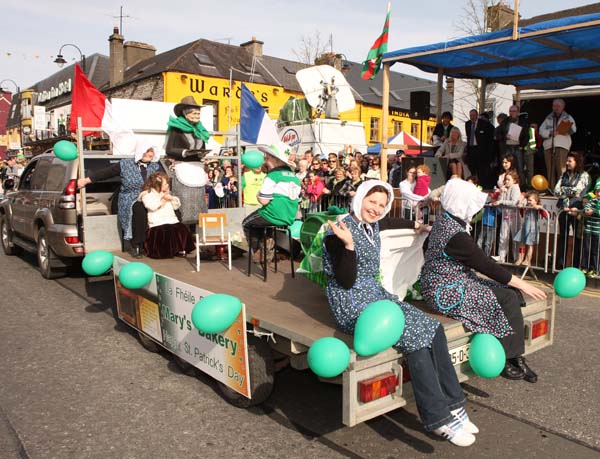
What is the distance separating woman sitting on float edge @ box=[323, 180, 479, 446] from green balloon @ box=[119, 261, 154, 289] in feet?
5.87

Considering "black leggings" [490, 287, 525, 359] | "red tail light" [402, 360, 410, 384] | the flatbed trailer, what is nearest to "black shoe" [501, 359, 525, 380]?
the flatbed trailer

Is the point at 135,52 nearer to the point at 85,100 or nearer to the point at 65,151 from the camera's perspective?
the point at 85,100

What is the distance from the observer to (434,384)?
3.18 m

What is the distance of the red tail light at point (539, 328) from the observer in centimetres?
405

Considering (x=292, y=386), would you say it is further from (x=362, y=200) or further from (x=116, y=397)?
(x=362, y=200)

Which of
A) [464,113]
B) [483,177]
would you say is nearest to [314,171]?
[483,177]

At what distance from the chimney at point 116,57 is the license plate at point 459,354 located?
3744 cm

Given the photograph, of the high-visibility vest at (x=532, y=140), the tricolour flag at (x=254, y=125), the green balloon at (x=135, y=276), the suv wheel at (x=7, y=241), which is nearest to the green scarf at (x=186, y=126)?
the tricolour flag at (x=254, y=125)

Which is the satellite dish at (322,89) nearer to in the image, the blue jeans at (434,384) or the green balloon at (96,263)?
the green balloon at (96,263)

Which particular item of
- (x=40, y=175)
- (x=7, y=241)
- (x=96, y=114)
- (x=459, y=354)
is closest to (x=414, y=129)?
(x=7, y=241)

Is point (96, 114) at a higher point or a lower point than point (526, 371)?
higher

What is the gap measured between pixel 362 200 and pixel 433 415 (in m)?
1.37

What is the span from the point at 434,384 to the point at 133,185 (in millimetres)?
4558

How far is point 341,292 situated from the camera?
348 cm
